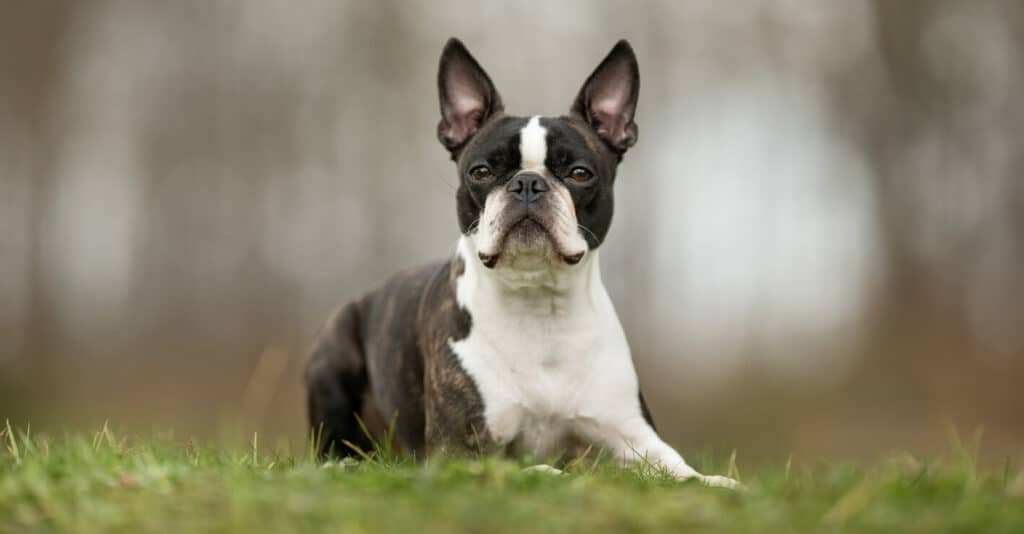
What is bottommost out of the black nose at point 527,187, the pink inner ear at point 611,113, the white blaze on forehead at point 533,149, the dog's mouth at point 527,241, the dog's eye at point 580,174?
the dog's mouth at point 527,241

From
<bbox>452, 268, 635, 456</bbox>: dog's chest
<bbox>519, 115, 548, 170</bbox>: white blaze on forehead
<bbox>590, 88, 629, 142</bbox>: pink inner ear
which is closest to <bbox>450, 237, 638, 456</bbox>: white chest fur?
<bbox>452, 268, 635, 456</bbox>: dog's chest

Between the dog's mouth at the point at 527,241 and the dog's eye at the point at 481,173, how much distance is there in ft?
1.39

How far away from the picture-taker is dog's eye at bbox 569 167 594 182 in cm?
556

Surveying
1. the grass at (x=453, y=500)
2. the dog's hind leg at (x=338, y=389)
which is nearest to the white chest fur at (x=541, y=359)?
the grass at (x=453, y=500)

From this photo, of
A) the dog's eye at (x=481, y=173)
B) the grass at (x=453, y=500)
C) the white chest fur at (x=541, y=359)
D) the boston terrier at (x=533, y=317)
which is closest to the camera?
the grass at (x=453, y=500)

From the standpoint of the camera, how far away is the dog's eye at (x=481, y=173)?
5602mm

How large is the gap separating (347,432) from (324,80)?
1141cm

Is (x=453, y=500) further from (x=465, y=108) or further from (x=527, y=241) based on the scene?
(x=465, y=108)

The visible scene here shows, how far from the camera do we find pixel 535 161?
554 cm

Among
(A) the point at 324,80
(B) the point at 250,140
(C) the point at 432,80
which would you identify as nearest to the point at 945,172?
(C) the point at 432,80

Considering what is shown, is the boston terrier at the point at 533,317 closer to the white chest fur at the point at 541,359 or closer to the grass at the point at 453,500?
the white chest fur at the point at 541,359

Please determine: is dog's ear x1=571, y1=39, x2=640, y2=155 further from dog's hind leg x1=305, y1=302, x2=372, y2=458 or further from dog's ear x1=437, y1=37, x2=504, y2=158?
dog's hind leg x1=305, y1=302, x2=372, y2=458

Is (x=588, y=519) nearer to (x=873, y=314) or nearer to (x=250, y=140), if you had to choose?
(x=873, y=314)

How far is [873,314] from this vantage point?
1406cm
